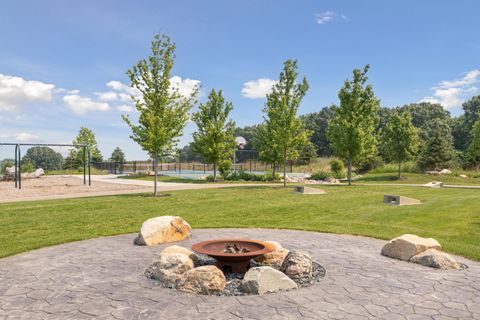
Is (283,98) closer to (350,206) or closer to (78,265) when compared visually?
(350,206)

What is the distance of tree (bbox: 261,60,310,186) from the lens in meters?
23.7

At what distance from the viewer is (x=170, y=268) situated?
624 cm

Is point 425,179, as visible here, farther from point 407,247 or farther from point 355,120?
point 407,247

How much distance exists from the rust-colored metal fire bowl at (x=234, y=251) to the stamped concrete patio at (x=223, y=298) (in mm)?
986

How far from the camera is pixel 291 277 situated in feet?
20.6

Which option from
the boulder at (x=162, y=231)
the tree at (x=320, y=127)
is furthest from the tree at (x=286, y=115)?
the tree at (x=320, y=127)

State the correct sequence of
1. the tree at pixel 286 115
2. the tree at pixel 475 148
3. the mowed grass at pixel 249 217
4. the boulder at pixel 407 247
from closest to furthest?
1. the boulder at pixel 407 247
2. the mowed grass at pixel 249 217
3. the tree at pixel 286 115
4. the tree at pixel 475 148

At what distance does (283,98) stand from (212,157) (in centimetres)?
909

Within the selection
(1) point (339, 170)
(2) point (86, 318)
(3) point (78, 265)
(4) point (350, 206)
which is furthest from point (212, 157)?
(2) point (86, 318)

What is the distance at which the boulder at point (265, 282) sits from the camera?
220 inches

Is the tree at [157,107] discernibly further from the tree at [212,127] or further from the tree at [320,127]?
the tree at [320,127]

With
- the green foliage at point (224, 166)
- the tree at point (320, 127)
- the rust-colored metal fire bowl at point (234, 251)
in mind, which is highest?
the tree at point (320, 127)

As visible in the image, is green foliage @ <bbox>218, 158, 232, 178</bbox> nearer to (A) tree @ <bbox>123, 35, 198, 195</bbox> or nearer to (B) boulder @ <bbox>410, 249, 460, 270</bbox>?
(A) tree @ <bbox>123, 35, 198, 195</bbox>

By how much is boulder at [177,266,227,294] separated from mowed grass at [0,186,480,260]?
16.1ft
